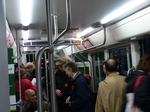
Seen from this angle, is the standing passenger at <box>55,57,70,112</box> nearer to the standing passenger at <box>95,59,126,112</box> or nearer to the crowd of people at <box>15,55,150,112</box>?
the crowd of people at <box>15,55,150,112</box>

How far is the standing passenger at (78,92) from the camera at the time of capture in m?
3.20

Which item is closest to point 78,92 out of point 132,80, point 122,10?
point 132,80

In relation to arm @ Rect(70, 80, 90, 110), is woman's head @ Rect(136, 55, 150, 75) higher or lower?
higher

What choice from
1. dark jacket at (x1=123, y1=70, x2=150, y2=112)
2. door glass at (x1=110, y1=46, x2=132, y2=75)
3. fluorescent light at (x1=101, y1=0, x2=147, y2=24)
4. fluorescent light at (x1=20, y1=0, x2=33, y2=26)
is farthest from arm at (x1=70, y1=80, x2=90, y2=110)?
door glass at (x1=110, y1=46, x2=132, y2=75)

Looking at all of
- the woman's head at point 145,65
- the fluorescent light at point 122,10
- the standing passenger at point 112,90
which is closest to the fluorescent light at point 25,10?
the standing passenger at point 112,90

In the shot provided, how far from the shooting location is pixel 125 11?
392 centimetres

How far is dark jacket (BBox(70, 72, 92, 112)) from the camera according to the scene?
3193mm

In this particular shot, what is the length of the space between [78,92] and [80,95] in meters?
0.06

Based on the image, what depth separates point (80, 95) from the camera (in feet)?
10.5

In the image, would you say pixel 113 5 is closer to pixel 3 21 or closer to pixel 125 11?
pixel 125 11

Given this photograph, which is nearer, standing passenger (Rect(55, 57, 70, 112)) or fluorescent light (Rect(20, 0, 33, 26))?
fluorescent light (Rect(20, 0, 33, 26))

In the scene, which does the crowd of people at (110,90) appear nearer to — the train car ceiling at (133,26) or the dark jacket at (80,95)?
the dark jacket at (80,95)

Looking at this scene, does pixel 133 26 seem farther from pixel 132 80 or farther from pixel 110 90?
pixel 132 80

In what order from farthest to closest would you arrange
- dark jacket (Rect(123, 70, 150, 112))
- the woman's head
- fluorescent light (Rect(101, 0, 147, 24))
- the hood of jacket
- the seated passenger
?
fluorescent light (Rect(101, 0, 147, 24))
the seated passenger
the woman's head
the hood of jacket
dark jacket (Rect(123, 70, 150, 112))
